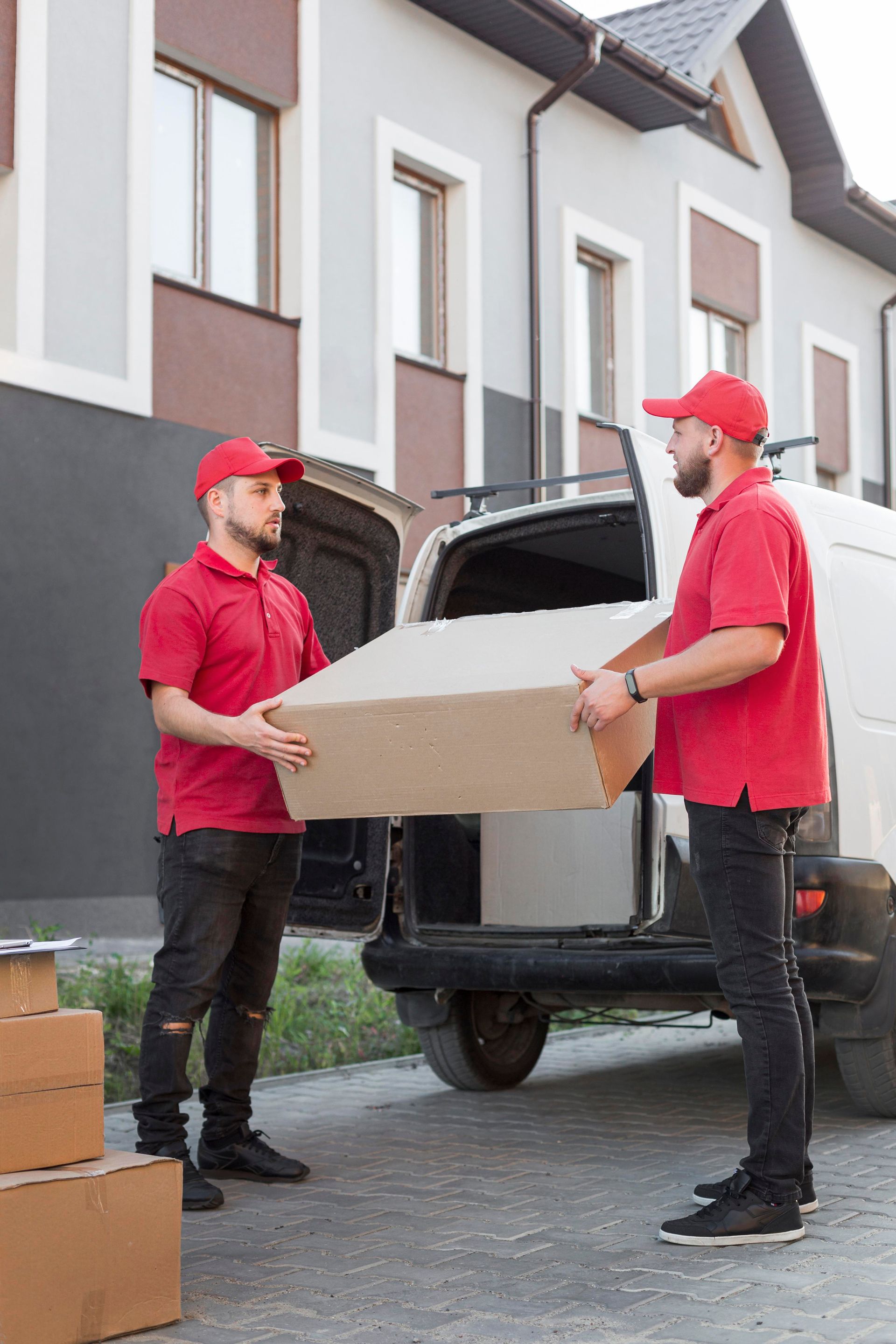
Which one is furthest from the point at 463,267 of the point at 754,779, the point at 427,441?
the point at 754,779

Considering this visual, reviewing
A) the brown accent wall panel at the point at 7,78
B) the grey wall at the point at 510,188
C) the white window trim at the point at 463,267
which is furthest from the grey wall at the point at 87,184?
the white window trim at the point at 463,267

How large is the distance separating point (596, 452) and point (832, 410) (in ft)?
19.4

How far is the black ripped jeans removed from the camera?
4250 mm

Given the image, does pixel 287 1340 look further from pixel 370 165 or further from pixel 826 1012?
pixel 370 165

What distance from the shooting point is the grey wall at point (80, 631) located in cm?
1055

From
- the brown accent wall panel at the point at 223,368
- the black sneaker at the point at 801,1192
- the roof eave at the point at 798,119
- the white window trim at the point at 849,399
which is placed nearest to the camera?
the black sneaker at the point at 801,1192

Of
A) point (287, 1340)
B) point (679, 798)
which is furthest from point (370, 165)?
point (287, 1340)

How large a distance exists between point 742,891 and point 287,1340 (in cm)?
151

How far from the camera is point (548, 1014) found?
6000 millimetres

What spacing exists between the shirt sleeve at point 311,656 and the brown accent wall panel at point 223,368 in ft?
23.5

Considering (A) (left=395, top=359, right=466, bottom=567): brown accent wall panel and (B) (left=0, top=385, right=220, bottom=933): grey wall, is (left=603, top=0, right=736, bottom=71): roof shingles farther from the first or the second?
(B) (left=0, top=385, right=220, bottom=933): grey wall

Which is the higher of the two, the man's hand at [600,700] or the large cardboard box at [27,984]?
the man's hand at [600,700]

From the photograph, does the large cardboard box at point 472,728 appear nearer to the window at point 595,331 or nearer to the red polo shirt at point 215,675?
the red polo shirt at point 215,675

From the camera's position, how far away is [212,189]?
40.8 feet
